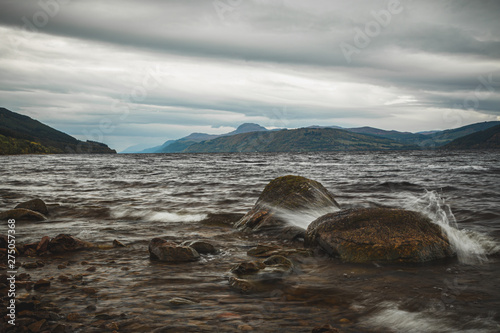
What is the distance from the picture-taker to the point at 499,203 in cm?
1545

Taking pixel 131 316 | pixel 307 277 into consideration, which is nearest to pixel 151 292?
pixel 131 316

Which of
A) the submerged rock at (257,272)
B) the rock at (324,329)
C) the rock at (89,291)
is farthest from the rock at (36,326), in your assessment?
the rock at (324,329)

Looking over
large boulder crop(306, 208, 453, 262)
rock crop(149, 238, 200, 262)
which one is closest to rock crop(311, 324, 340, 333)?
large boulder crop(306, 208, 453, 262)

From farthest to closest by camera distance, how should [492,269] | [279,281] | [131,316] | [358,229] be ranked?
[358,229] < [492,269] < [279,281] < [131,316]

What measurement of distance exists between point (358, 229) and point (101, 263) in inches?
245

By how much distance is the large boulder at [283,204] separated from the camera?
10828 millimetres

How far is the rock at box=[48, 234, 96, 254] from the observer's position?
8047mm

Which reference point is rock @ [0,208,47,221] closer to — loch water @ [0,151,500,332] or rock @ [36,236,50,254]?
loch water @ [0,151,500,332]

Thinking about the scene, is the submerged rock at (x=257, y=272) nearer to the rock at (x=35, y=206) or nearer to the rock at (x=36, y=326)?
the rock at (x=36, y=326)

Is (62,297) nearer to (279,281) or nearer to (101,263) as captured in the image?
(101,263)

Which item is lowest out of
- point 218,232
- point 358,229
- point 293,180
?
point 218,232

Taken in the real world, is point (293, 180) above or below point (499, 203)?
above

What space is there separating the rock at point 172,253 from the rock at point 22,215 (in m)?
7.75

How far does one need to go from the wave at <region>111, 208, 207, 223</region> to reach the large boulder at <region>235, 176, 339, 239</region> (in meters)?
2.42
